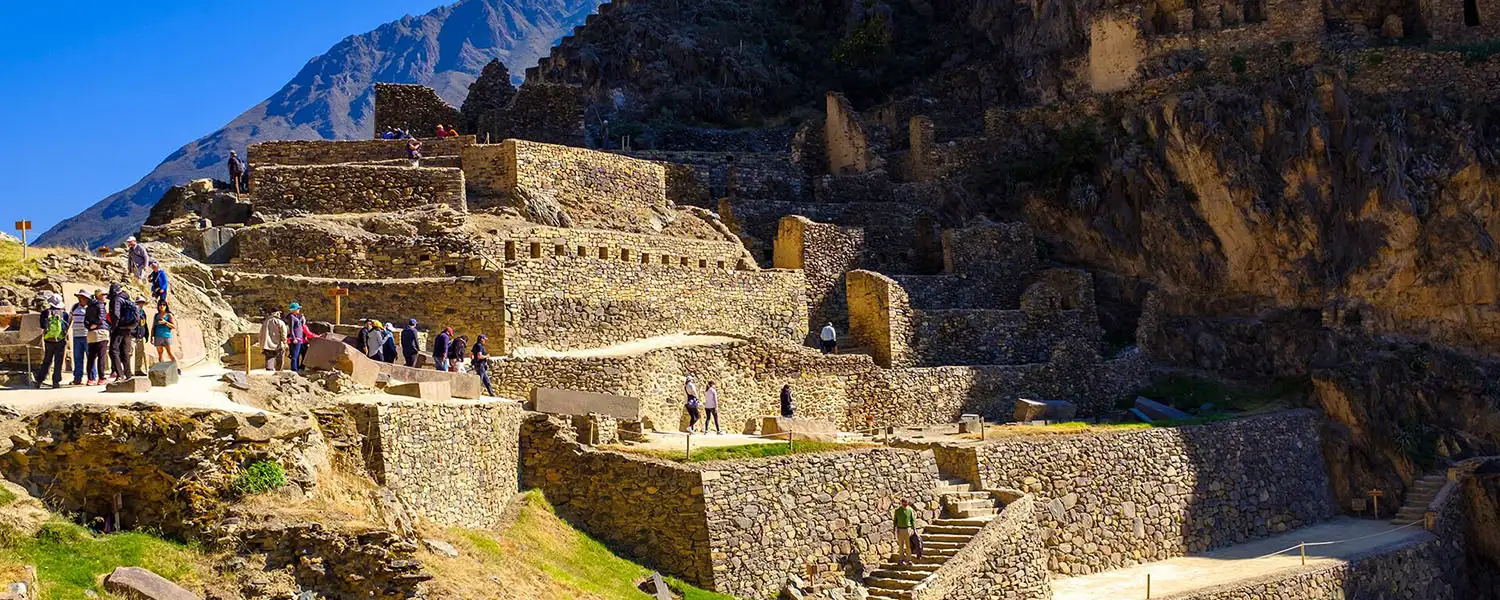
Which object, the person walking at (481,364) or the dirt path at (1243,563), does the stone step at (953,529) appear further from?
the person walking at (481,364)

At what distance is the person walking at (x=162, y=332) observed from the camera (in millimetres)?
19641

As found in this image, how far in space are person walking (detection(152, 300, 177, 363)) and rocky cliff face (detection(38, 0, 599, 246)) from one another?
4088cm

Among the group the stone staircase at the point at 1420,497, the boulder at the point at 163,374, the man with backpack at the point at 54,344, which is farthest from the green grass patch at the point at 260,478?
the stone staircase at the point at 1420,497

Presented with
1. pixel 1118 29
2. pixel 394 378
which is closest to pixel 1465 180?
pixel 1118 29

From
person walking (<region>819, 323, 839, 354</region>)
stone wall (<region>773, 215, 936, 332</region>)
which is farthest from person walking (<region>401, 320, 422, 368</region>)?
stone wall (<region>773, 215, 936, 332</region>)

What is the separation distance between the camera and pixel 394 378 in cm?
2136

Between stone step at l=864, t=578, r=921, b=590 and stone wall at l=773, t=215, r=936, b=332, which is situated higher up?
stone wall at l=773, t=215, r=936, b=332

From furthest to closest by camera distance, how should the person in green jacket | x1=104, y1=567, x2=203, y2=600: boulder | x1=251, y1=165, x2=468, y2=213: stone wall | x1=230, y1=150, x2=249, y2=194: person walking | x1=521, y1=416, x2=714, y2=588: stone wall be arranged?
1. x1=230, y1=150, x2=249, y2=194: person walking
2. x1=251, y1=165, x2=468, y2=213: stone wall
3. the person in green jacket
4. x1=521, y1=416, x2=714, y2=588: stone wall
5. x1=104, y1=567, x2=203, y2=600: boulder

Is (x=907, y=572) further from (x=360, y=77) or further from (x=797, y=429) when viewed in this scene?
(x=360, y=77)

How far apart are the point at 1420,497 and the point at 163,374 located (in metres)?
25.1

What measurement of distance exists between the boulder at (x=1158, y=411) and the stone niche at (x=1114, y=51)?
1144 cm

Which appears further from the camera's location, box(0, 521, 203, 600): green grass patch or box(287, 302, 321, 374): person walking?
box(287, 302, 321, 374): person walking

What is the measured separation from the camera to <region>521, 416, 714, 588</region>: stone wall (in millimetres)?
22234

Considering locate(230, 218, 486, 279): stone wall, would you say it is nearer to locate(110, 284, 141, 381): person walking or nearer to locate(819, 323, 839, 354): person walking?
locate(819, 323, 839, 354): person walking
